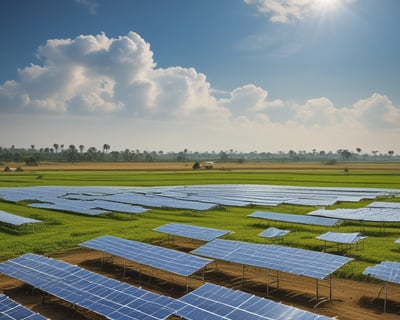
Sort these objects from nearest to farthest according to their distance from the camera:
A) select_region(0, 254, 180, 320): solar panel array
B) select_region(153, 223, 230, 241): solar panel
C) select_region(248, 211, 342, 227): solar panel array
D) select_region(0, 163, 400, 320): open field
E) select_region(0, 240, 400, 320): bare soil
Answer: select_region(0, 254, 180, 320): solar panel array < select_region(0, 240, 400, 320): bare soil < select_region(0, 163, 400, 320): open field < select_region(153, 223, 230, 241): solar panel < select_region(248, 211, 342, 227): solar panel array

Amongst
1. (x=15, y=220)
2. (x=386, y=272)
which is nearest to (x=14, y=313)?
(x=386, y=272)

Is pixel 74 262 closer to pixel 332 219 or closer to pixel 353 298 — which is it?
pixel 353 298

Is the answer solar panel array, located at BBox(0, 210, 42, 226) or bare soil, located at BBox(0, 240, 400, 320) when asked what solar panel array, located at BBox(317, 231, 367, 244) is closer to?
bare soil, located at BBox(0, 240, 400, 320)

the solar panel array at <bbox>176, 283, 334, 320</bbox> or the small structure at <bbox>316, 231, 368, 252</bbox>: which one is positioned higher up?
the small structure at <bbox>316, 231, 368, 252</bbox>

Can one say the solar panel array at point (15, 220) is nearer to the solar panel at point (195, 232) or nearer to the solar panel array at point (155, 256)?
the solar panel array at point (155, 256)

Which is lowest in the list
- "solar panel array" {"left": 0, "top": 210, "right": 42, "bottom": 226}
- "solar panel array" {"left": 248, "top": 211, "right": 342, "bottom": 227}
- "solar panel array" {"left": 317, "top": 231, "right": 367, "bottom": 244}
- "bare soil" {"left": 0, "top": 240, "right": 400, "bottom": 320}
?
"bare soil" {"left": 0, "top": 240, "right": 400, "bottom": 320}

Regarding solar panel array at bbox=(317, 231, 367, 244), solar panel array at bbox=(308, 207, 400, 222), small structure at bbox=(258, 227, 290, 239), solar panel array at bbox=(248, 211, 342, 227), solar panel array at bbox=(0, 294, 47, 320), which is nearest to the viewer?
solar panel array at bbox=(0, 294, 47, 320)

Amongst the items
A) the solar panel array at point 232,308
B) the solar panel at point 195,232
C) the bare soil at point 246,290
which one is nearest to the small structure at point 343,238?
the bare soil at point 246,290

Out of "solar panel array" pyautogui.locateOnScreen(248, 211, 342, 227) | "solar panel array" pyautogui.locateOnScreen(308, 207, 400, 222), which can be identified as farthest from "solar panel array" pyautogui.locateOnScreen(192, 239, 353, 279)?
"solar panel array" pyautogui.locateOnScreen(308, 207, 400, 222)
